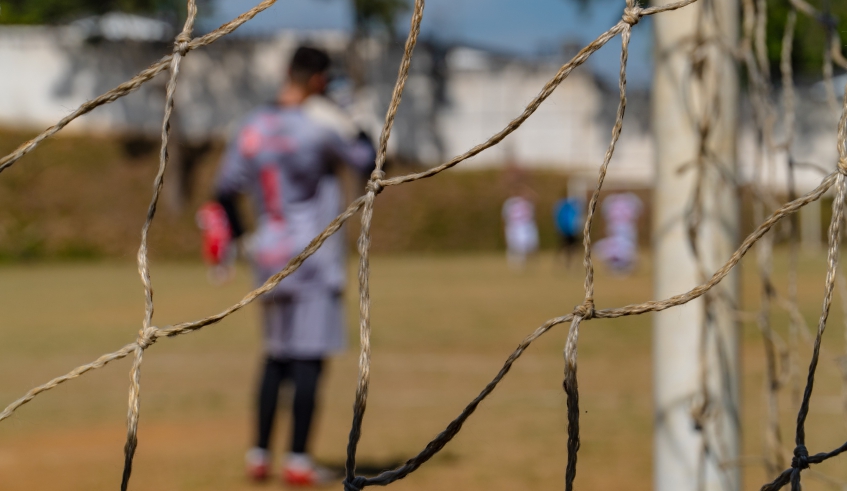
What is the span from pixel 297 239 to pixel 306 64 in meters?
0.64

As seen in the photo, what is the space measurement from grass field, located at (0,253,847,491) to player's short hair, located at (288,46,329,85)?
1495 mm

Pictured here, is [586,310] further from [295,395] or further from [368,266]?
[295,395]

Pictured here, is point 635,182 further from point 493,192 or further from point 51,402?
point 51,402

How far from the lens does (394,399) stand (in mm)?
5438

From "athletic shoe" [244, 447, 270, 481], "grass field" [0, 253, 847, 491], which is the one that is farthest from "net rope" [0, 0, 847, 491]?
"athletic shoe" [244, 447, 270, 481]

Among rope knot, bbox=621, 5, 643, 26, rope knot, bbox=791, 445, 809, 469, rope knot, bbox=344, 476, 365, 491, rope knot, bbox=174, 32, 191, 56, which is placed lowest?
rope knot, bbox=344, 476, 365, 491

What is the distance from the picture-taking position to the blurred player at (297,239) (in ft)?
11.7

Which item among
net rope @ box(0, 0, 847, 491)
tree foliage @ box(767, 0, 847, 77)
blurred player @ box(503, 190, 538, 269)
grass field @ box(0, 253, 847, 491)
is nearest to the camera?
net rope @ box(0, 0, 847, 491)

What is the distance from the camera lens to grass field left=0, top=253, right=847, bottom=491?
12.5 feet

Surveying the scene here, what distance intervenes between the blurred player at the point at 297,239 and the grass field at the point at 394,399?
271 mm

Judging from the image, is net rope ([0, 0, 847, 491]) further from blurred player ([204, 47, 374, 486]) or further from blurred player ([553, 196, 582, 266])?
blurred player ([553, 196, 582, 266])

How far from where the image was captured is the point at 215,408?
531 cm

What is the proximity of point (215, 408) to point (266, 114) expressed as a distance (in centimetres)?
220

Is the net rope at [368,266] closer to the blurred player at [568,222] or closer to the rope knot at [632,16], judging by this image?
the rope knot at [632,16]
